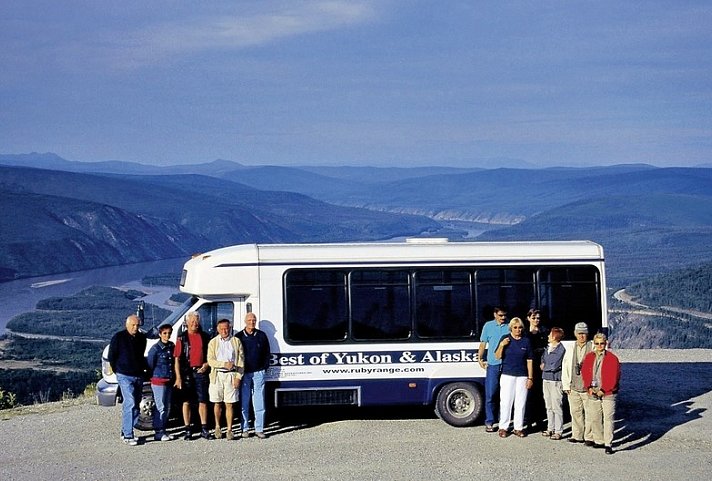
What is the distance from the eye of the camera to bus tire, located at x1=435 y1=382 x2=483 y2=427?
1339cm

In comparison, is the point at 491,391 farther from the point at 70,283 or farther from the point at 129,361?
the point at 70,283

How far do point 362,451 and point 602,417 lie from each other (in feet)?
9.33

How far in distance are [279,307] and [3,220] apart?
12959 centimetres

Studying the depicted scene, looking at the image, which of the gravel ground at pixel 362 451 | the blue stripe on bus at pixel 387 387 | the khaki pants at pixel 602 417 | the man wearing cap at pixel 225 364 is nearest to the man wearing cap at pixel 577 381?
the khaki pants at pixel 602 417

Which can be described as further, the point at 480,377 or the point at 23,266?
the point at 23,266

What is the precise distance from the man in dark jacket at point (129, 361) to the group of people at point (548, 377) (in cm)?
417

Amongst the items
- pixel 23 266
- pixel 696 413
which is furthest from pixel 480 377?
pixel 23 266

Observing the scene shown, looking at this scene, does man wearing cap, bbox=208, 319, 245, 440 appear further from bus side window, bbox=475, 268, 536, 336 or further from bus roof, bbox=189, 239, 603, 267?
bus side window, bbox=475, 268, 536, 336

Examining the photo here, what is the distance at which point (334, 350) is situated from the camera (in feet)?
43.4

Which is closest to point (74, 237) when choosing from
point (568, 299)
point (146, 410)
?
point (146, 410)

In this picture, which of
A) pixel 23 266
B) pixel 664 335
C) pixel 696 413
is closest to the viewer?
pixel 696 413

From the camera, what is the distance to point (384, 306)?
43.9ft

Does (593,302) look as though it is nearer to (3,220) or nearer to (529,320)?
(529,320)

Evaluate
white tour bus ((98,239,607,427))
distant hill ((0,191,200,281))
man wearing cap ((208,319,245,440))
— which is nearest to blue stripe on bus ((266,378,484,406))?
white tour bus ((98,239,607,427))
